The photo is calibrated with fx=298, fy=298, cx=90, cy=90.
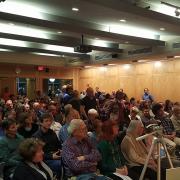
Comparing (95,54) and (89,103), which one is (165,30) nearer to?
(89,103)

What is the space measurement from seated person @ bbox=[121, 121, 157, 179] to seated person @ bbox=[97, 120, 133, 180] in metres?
0.16

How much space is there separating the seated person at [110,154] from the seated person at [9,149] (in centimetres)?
101

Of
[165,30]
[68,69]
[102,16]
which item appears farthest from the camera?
[68,69]

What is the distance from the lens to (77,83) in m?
16.8

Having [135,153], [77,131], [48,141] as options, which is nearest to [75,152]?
[77,131]

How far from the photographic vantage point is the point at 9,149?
3721 millimetres

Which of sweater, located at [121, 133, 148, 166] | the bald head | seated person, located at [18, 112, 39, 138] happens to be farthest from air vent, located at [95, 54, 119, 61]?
sweater, located at [121, 133, 148, 166]

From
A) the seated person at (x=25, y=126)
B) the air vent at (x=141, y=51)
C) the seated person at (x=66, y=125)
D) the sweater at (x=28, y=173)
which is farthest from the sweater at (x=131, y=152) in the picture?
the air vent at (x=141, y=51)

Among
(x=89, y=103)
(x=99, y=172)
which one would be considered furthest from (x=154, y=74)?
(x=99, y=172)

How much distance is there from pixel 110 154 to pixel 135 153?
504 mm

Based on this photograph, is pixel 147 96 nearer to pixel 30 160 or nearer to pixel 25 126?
pixel 25 126

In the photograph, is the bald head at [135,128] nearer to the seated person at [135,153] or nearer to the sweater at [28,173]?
the seated person at [135,153]

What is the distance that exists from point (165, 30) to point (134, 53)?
291 cm

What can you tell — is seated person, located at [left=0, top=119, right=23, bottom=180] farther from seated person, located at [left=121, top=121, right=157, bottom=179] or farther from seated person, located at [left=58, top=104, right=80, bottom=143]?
seated person, located at [left=121, top=121, right=157, bottom=179]
